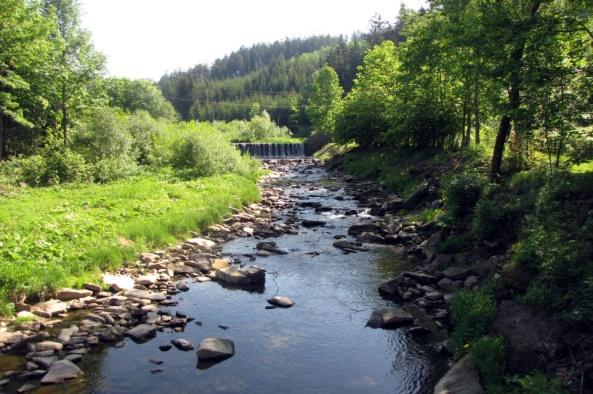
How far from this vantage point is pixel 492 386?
9.36 metres

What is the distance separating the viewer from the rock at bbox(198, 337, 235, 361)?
37.7 feet

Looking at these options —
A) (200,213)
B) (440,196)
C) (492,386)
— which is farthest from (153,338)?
(440,196)

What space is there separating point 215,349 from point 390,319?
5.00m

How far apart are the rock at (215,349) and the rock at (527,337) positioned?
20.9 feet

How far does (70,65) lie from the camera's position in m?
40.6

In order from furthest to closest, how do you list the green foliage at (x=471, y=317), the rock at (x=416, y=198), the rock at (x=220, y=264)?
the rock at (x=416, y=198) → the rock at (x=220, y=264) → the green foliage at (x=471, y=317)

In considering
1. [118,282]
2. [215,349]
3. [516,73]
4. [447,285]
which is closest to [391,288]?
[447,285]

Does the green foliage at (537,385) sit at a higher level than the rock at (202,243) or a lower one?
lower

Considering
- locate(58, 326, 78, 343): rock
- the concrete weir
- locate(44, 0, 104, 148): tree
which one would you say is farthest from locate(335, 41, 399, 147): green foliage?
locate(58, 326, 78, 343): rock

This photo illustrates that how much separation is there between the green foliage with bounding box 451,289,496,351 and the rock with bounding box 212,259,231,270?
9.20 m

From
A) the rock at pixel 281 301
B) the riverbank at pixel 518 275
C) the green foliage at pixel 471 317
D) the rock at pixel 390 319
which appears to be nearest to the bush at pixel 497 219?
the riverbank at pixel 518 275

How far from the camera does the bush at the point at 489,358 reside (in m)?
9.67

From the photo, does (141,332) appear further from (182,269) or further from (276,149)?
(276,149)

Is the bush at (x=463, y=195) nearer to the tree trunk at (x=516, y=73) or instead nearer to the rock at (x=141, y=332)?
the tree trunk at (x=516, y=73)
